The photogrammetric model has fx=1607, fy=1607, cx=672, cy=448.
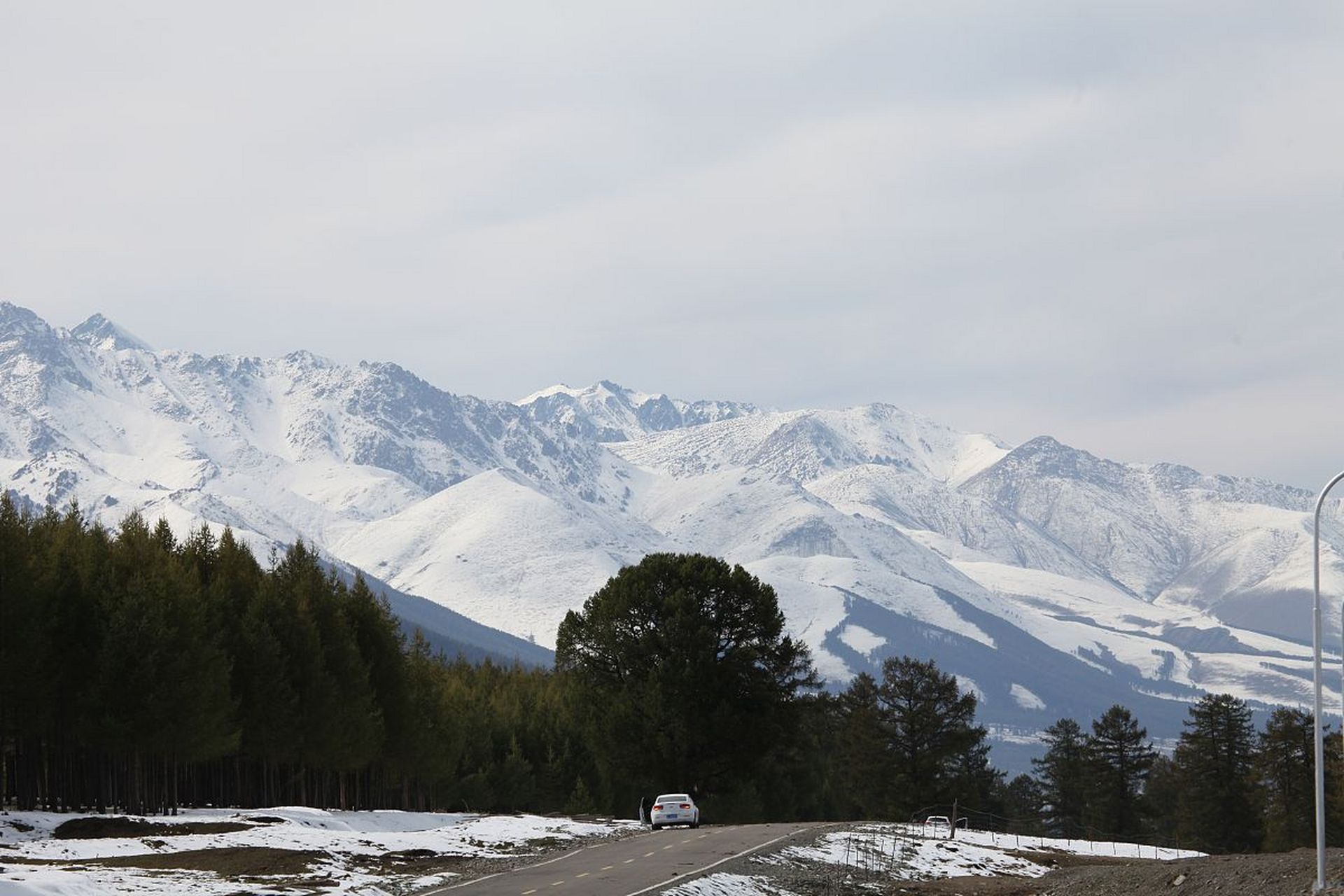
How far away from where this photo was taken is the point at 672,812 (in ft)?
260

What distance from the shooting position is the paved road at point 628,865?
4631cm

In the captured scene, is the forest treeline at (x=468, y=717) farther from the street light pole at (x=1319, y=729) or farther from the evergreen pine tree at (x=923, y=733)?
the street light pole at (x=1319, y=729)

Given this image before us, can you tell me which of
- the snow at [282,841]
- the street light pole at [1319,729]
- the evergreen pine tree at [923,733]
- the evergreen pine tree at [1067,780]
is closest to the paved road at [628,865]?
the snow at [282,841]

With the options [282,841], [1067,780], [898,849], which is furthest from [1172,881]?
[1067,780]

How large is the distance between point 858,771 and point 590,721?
37.4 metres

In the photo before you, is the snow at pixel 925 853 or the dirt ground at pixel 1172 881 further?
the snow at pixel 925 853

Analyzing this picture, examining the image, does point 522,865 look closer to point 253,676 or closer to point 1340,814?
point 253,676

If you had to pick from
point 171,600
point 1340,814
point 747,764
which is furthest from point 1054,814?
point 171,600

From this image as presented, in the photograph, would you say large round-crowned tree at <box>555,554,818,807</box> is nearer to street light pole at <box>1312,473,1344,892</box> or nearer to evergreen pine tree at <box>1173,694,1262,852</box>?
evergreen pine tree at <box>1173,694,1262,852</box>

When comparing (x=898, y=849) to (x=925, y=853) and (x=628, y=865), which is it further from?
(x=628, y=865)

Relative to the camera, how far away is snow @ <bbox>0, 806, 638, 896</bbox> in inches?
1665

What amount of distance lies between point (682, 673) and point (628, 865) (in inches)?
1586

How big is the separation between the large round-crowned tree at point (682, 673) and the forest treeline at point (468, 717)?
15 centimetres

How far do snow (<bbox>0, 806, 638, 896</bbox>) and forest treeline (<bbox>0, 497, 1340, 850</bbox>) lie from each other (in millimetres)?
6688
